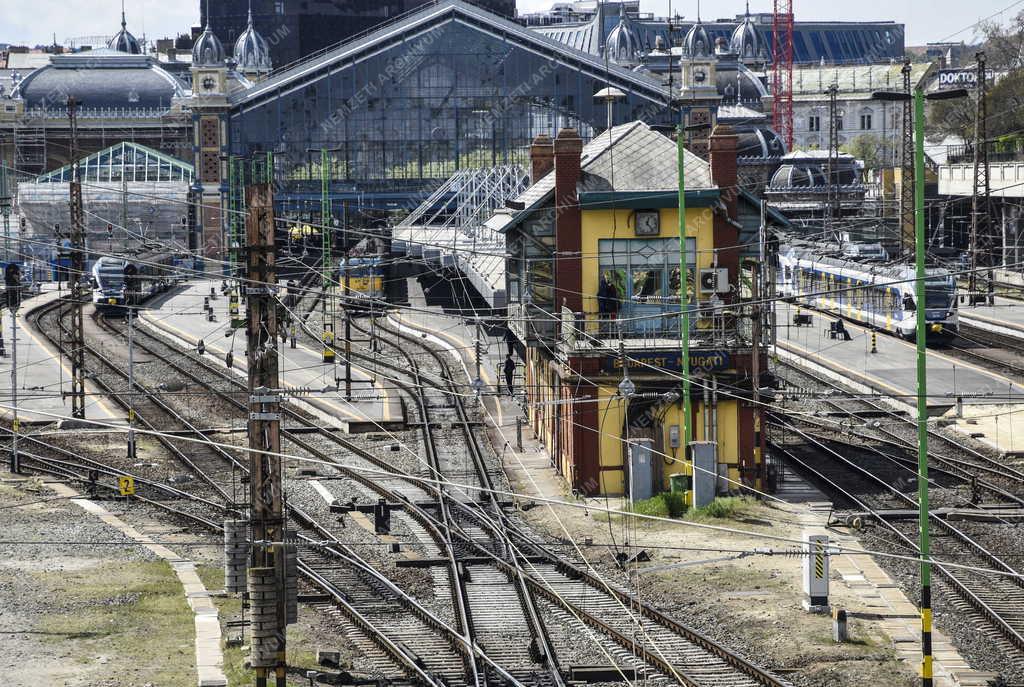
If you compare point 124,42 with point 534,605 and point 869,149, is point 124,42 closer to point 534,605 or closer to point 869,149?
point 869,149

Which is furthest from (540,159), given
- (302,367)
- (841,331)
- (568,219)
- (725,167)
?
(841,331)

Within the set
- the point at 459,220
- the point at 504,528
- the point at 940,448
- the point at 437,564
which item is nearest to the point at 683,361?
the point at 504,528

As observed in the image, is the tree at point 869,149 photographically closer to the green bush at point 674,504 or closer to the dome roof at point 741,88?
the dome roof at point 741,88

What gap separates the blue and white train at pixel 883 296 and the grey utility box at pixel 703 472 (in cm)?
2533

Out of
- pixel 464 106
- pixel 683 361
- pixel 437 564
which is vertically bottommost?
pixel 437 564

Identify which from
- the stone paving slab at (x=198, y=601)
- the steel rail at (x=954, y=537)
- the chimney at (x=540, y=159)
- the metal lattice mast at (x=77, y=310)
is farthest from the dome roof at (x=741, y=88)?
the stone paving slab at (x=198, y=601)

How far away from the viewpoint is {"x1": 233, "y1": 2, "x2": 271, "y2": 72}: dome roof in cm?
15316

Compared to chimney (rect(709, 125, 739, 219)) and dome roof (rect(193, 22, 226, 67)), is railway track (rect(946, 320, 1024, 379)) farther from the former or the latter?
dome roof (rect(193, 22, 226, 67))

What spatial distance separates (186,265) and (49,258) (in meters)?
8.86

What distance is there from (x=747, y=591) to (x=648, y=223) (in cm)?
1235

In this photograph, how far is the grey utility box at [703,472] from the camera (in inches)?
1281

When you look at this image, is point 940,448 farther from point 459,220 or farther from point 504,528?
point 459,220

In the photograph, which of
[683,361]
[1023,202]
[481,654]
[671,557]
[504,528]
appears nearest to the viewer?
[481,654]

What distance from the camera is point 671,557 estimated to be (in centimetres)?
2862
